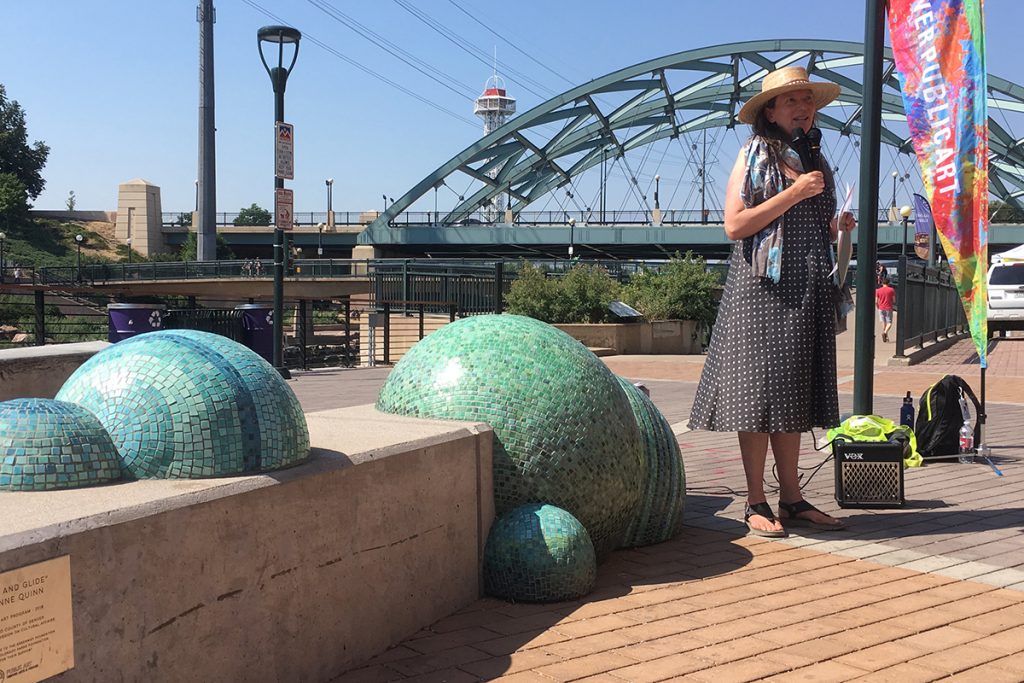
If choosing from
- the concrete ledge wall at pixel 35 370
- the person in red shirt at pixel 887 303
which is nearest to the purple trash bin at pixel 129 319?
the concrete ledge wall at pixel 35 370

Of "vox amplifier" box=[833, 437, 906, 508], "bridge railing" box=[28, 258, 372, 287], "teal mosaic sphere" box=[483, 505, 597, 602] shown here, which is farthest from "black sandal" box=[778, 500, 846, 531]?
"bridge railing" box=[28, 258, 372, 287]

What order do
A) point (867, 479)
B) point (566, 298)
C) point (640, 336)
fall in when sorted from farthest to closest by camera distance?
1. point (566, 298)
2. point (640, 336)
3. point (867, 479)

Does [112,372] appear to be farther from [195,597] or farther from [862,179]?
[862,179]

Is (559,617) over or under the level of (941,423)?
under

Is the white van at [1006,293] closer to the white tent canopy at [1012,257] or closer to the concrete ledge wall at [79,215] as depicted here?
the white tent canopy at [1012,257]

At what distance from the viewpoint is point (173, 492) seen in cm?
265

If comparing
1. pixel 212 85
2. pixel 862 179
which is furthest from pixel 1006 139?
pixel 862 179

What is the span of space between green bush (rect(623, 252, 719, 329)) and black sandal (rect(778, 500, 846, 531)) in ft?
62.9

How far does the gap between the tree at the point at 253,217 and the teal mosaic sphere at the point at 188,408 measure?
110105 millimetres

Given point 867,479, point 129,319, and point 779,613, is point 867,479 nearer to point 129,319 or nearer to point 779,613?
point 779,613

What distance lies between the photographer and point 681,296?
971 inches

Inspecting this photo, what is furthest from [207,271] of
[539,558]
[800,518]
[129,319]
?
[539,558]

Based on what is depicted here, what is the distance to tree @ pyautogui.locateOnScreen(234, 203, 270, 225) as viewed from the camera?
114744 mm

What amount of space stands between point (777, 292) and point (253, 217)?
129628mm
